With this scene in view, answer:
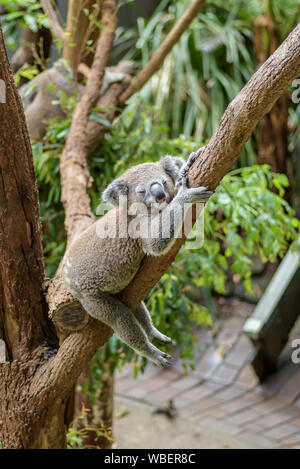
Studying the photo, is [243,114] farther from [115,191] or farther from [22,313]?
[22,313]

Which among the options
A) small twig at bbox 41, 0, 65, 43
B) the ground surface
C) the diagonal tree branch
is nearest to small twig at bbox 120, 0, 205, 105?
small twig at bbox 41, 0, 65, 43

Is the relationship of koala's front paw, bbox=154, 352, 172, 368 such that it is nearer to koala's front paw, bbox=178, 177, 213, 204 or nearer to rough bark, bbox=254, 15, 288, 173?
koala's front paw, bbox=178, 177, 213, 204

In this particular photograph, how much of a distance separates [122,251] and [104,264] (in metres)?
0.07

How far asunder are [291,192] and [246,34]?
1.41 metres

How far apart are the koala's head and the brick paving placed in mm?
1882

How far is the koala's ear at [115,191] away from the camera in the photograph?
1.74 metres

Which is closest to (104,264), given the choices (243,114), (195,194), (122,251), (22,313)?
(122,251)

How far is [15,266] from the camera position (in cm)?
185

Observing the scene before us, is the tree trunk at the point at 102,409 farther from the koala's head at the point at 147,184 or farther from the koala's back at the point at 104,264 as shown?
the koala's head at the point at 147,184

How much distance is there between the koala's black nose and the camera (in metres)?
1.64

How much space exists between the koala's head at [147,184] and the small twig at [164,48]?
1308 millimetres

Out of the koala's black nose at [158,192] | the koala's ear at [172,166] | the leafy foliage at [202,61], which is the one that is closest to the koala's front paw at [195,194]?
the koala's black nose at [158,192]

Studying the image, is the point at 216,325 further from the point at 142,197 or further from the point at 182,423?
the point at 142,197

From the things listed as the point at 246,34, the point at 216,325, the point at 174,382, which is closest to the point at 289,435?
the point at 174,382
